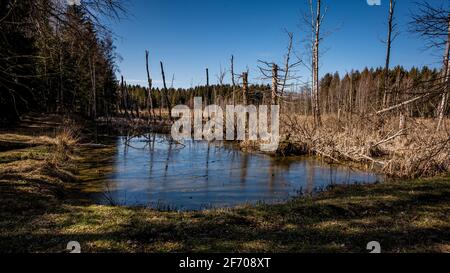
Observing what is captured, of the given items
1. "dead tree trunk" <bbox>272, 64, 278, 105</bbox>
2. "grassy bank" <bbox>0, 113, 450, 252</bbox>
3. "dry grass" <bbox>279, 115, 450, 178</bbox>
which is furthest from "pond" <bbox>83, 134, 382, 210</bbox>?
"dead tree trunk" <bbox>272, 64, 278, 105</bbox>

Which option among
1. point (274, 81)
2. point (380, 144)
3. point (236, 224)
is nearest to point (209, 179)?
point (236, 224)

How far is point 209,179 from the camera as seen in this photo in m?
11.9

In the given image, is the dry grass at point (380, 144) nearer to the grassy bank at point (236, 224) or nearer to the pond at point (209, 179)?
the pond at point (209, 179)

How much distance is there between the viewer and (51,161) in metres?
11.8

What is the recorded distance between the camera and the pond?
9.04 m

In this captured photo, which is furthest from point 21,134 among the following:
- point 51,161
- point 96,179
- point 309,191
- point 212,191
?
point 309,191

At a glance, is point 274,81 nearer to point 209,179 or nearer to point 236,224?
point 209,179

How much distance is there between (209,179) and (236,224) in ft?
19.2

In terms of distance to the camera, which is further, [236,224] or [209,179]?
[209,179]

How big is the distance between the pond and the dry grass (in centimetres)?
100

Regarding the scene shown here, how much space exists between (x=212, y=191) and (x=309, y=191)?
Answer: 3.03 meters

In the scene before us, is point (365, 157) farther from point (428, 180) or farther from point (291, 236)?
point (291, 236)

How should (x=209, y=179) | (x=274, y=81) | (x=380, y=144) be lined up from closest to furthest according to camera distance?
(x=209, y=179) → (x=380, y=144) → (x=274, y=81)

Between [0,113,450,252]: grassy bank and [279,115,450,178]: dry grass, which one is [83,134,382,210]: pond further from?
[0,113,450,252]: grassy bank
